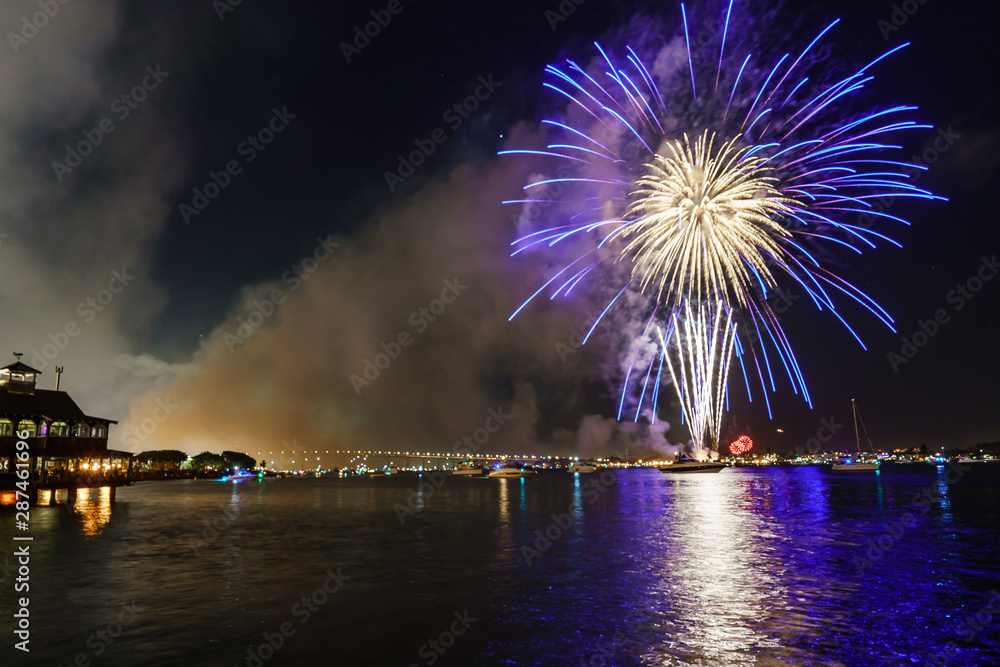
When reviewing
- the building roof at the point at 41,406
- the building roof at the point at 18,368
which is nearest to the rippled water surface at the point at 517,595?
the building roof at the point at 41,406

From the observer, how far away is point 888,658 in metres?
13.8

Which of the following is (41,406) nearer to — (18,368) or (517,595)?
(18,368)

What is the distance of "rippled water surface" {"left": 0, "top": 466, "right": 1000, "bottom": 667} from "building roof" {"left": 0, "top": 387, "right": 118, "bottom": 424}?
72.3 feet

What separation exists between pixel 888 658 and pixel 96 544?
35.2m

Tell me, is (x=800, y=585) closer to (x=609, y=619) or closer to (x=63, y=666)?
(x=609, y=619)

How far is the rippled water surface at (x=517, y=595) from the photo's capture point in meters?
14.6

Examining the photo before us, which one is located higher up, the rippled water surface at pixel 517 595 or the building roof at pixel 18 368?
the building roof at pixel 18 368

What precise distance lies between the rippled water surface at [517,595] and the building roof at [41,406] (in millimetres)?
22032

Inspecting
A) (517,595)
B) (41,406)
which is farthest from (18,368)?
(517,595)

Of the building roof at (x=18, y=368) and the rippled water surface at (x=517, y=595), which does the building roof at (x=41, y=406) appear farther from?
the rippled water surface at (x=517, y=595)

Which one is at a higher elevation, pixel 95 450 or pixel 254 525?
pixel 95 450

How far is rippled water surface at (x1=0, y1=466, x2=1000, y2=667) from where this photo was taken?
47.8 ft

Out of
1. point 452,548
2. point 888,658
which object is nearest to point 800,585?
point 888,658

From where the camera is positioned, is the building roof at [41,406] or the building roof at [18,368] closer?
the building roof at [41,406]
